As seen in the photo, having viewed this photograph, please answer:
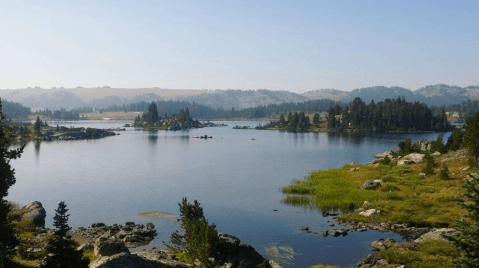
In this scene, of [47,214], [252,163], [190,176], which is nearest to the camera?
[47,214]

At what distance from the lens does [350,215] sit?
54281mm

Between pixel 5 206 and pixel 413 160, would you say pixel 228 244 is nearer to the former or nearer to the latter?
pixel 5 206

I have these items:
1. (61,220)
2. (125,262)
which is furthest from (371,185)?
(61,220)

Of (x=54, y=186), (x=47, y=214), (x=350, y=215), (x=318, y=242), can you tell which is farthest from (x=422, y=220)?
(x=54, y=186)

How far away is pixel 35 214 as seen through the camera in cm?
5594

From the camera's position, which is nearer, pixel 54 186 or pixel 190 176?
pixel 54 186

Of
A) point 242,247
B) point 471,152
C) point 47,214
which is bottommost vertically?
point 47,214

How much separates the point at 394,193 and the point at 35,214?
59057 millimetres

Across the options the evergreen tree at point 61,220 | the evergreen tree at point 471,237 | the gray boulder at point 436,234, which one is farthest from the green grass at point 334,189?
the evergreen tree at point 61,220

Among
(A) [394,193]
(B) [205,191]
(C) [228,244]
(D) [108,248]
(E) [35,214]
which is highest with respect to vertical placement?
(C) [228,244]

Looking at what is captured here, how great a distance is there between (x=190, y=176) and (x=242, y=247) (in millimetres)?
58213

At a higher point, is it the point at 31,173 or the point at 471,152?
the point at 471,152

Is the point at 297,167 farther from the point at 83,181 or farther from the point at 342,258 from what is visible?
the point at 342,258

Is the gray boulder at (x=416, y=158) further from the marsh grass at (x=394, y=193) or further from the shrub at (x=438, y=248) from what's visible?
the shrub at (x=438, y=248)
